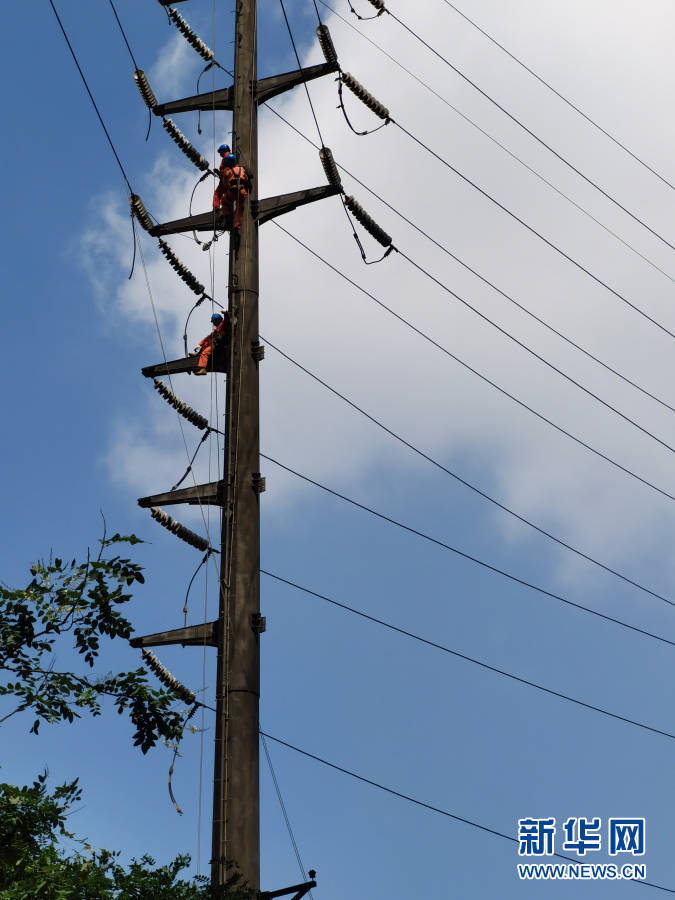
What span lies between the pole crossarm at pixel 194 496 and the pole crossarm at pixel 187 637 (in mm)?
1544

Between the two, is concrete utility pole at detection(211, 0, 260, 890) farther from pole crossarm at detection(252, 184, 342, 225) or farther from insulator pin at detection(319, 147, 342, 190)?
insulator pin at detection(319, 147, 342, 190)

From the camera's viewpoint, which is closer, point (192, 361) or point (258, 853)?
point (258, 853)

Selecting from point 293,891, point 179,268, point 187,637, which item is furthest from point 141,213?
point 293,891

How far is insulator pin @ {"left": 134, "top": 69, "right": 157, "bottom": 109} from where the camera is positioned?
708 inches

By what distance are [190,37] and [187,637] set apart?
10440 mm

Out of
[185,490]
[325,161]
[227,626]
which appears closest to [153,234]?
[325,161]

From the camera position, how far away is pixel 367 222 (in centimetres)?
1694

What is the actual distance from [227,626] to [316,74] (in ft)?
27.7

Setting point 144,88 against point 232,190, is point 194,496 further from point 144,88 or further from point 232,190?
point 144,88

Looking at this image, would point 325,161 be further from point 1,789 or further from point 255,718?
point 1,789

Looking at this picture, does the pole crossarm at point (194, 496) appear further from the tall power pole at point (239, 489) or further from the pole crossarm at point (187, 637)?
the pole crossarm at point (187, 637)

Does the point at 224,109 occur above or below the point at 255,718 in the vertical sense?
above

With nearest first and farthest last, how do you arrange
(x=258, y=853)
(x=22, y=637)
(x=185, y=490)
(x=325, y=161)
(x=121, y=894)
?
(x=121, y=894), (x=22, y=637), (x=258, y=853), (x=185, y=490), (x=325, y=161)

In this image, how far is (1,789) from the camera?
1096 centimetres
